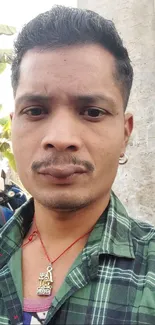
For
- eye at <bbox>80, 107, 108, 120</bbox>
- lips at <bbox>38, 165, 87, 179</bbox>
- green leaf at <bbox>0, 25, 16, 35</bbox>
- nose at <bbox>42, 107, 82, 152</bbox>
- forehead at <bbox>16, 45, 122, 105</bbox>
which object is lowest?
lips at <bbox>38, 165, 87, 179</bbox>

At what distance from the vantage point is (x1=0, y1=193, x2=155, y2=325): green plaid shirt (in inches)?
31.1

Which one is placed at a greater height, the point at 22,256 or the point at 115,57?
the point at 115,57

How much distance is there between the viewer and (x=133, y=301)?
2.60 ft

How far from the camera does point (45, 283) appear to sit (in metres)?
0.90

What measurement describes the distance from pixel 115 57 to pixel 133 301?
1.99ft

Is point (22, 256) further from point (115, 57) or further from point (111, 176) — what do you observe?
point (115, 57)

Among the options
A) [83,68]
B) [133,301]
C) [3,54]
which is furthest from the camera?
[3,54]

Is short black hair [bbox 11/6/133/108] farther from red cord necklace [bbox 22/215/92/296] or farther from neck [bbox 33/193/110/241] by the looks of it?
red cord necklace [bbox 22/215/92/296]

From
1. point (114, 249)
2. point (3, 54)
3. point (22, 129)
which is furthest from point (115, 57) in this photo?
point (3, 54)

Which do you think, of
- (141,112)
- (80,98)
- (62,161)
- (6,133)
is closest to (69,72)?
(80,98)

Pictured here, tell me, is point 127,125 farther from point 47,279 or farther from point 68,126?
point 47,279

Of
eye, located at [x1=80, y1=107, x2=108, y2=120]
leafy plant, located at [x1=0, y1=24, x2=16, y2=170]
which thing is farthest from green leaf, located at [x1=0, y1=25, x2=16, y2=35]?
eye, located at [x1=80, y1=107, x2=108, y2=120]

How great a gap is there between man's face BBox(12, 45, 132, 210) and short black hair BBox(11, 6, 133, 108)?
1.1 inches

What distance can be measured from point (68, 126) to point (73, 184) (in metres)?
0.14
